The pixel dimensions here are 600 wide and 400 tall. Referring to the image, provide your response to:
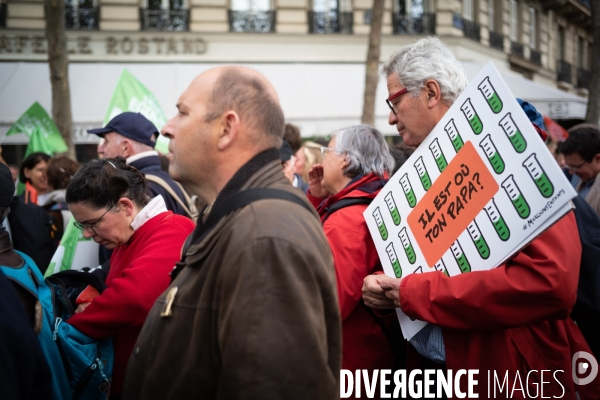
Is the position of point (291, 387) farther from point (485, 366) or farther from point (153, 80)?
point (153, 80)

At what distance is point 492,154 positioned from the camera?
7.02 ft

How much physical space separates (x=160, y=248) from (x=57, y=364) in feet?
2.02

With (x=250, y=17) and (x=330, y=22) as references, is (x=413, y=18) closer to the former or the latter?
(x=330, y=22)

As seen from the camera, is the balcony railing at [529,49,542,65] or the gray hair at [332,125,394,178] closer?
the gray hair at [332,125,394,178]

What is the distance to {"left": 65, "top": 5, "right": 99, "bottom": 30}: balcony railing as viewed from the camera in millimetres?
15289

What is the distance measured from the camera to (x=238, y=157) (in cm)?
166

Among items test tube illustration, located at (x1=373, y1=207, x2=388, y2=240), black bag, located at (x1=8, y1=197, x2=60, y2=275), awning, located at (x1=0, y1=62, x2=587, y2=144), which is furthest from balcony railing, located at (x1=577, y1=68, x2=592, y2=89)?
test tube illustration, located at (x1=373, y1=207, x2=388, y2=240)

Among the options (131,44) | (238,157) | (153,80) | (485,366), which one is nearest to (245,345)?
(238,157)

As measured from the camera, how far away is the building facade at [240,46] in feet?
44.7

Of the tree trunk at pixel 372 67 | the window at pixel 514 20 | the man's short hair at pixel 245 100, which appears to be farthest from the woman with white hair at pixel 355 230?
the window at pixel 514 20

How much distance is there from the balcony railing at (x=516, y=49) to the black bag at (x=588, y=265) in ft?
68.5

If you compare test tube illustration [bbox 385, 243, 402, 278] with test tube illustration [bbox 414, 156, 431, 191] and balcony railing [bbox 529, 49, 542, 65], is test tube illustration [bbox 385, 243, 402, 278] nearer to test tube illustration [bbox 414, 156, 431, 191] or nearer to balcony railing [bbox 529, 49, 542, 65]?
test tube illustration [bbox 414, 156, 431, 191]

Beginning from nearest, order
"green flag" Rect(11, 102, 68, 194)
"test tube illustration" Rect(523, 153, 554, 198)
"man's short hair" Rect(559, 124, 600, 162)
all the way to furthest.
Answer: "test tube illustration" Rect(523, 153, 554, 198), "man's short hair" Rect(559, 124, 600, 162), "green flag" Rect(11, 102, 68, 194)

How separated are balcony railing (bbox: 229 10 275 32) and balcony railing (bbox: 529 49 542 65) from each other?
1185cm
